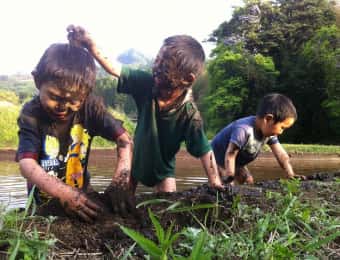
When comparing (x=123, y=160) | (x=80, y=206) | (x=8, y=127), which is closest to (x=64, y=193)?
(x=80, y=206)

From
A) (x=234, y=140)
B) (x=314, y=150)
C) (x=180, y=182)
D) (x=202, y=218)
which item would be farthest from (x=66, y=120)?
(x=314, y=150)

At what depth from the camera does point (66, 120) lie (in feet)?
7.39

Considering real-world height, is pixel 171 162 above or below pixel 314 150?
above

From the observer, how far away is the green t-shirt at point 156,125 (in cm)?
281

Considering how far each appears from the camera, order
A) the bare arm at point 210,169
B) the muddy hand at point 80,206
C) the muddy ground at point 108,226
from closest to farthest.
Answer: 1. the muddy ground at point 108,226
2. the muddy hand at point 80,206
3. the bare arm at point 210,169

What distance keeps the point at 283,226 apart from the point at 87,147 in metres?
1.22

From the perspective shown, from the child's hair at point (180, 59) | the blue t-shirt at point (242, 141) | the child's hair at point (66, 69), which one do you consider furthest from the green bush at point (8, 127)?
the child's hair at point (66, 69)

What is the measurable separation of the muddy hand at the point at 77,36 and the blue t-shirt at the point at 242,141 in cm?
220

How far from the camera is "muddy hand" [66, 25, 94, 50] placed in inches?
88.6

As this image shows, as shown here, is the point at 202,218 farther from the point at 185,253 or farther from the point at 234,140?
the point at 234,140

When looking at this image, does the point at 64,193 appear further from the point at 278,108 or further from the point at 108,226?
the point at 278,108

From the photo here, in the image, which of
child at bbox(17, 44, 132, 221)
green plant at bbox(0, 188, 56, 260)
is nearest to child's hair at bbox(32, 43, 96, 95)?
child at bbox(17, 44, 132, 221)

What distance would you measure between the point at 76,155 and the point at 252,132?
232 cm

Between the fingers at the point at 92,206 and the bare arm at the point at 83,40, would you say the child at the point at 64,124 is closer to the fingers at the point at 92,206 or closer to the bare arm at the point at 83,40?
the bare arm at the point at 83,40
